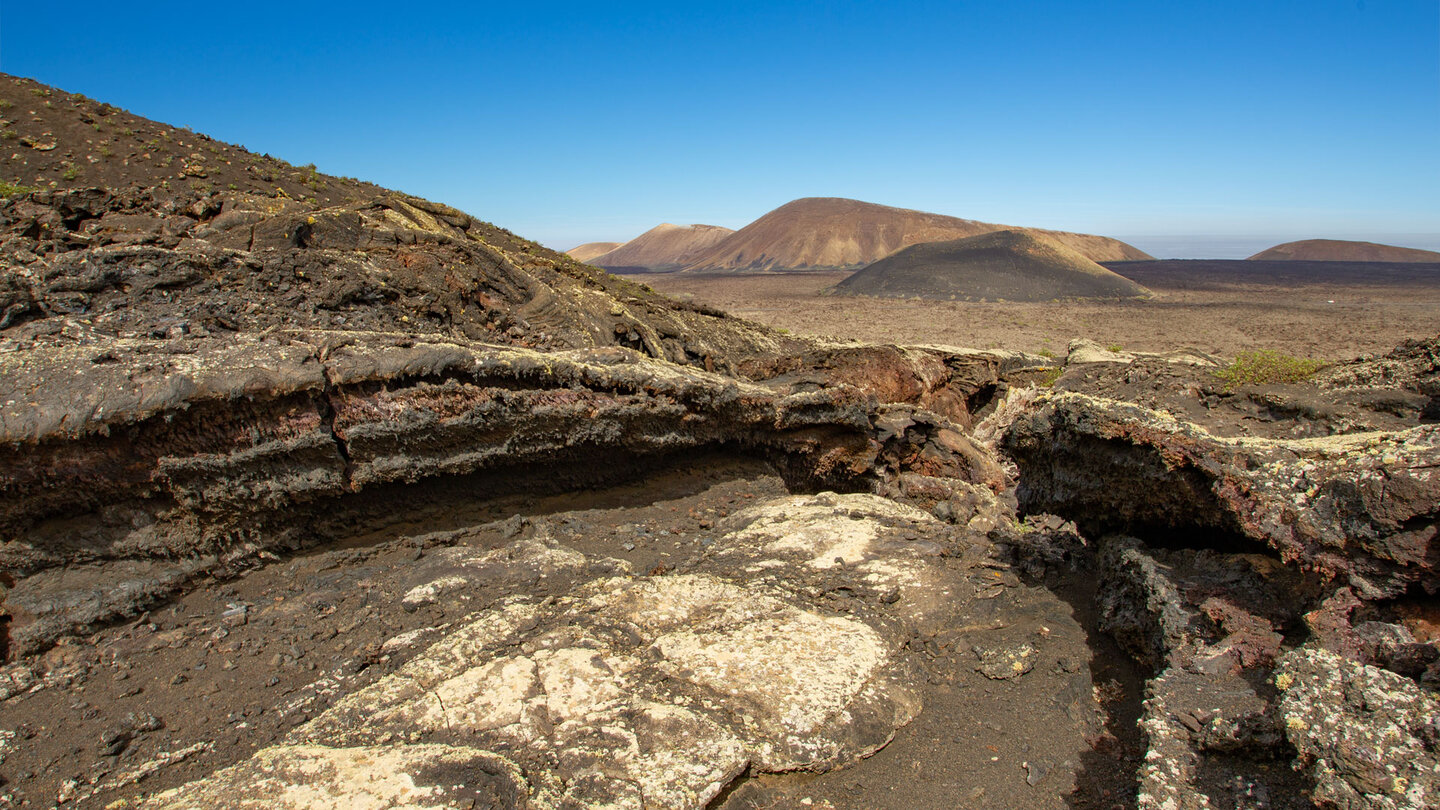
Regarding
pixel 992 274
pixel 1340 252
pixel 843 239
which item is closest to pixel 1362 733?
pixel 992 274

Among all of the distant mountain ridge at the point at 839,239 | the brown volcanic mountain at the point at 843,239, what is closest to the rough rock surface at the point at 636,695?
the distant mountain ridge at the point at 839,239

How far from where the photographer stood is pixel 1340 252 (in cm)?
7412

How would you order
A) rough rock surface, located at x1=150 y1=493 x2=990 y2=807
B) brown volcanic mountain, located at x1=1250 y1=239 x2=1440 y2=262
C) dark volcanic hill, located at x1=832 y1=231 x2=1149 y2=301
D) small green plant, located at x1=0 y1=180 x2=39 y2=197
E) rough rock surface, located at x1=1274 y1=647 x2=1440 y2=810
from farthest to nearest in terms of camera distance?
1. brown volcanic mountain, located at x1=1250 y1=239 x2=1440 y2=262
2. dark volcanic hill, located at x1=832 y1=231 x2=1149 y2=301
3. small green plant, located at x1=0 y1=180 x2=39 y2=197
4. rough rock surface, located at x1=150 y1=493 x2=990 y2=807
5. rough rock surface, located at x1=1274 y1=647 x2=1440 y2=810

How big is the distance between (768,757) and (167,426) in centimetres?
310

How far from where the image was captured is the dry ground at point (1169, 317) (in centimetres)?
1952

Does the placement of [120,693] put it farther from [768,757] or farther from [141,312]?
[768,757]

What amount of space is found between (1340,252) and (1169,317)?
6987cm

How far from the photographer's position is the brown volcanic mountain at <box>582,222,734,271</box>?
317ft

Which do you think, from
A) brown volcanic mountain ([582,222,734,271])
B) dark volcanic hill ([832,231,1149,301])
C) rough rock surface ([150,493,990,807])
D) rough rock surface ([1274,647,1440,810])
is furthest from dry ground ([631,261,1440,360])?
brown volcanic mountain ([582,222,734,271])

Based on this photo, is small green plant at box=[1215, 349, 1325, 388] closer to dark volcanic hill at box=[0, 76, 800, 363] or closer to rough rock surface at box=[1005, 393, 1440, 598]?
rough rock surface at box=[1005, 393, 1440, 598]

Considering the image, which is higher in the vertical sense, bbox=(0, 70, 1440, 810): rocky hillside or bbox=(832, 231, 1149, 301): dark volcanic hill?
bbox=(832, 231, 1149, 301): dark volcanic hill

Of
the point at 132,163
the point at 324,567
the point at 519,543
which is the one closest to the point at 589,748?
the point at 519,543

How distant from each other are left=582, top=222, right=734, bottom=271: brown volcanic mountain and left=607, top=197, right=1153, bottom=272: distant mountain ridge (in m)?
9.49

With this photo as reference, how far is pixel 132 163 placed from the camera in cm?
858
